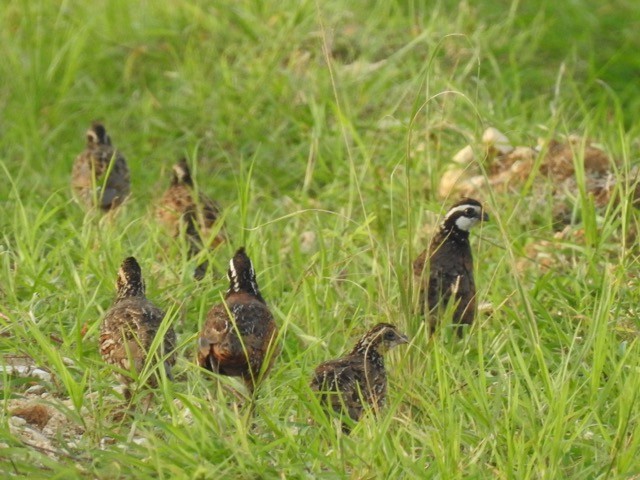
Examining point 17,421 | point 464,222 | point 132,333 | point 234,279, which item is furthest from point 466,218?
point 17,421

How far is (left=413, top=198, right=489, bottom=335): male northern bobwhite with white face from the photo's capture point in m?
7.84

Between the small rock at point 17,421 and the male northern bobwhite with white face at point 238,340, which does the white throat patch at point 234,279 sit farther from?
the small rock at point 17,421

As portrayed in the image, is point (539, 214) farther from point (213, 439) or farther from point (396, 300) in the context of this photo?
point (213, 439)

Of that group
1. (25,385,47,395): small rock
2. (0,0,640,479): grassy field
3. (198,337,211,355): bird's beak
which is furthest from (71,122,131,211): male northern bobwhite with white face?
(198,337,211,355): bird's beak

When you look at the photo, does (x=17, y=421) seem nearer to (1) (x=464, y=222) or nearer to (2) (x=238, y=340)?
(2) (x=238, y=340)

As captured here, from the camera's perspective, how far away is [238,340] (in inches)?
260

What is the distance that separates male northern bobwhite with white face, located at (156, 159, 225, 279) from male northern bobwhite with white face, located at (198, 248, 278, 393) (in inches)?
68.6

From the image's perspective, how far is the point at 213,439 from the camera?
18.8 ft

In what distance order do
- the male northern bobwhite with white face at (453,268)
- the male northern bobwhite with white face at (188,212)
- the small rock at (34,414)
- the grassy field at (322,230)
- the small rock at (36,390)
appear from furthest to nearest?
the male northern bobwhite with white face at (188,212) → the male northern bobwhite with white face at (453,268) → the small rock at (36,390) → the small rock at (34,414) → the grassy field at (322,230)

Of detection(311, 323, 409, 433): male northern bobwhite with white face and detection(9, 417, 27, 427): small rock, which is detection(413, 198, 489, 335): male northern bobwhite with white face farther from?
detection(9, 417, 27, 427): small rock

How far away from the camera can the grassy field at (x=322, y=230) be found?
587 cm

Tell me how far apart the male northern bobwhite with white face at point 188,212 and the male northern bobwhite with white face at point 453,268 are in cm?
140

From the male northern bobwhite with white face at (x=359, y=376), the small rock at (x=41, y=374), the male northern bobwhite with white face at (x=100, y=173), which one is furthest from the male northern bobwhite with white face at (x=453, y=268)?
the male northern bobwhite with white face at (x=100, y=173)

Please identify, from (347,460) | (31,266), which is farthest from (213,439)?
(31,266)
